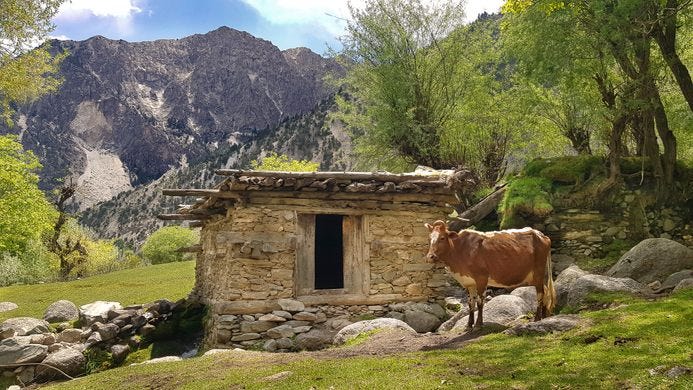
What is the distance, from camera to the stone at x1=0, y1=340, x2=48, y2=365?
1260 centimetres

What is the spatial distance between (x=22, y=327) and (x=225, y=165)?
346 feet

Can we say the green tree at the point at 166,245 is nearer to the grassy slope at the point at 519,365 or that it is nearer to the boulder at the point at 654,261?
the grassy slope at the point at 519,365

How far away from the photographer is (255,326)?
13109mm

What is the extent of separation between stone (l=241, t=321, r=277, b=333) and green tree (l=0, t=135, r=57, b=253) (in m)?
22.6

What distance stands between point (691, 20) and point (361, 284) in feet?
34.4

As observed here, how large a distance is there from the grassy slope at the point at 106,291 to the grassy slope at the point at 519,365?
13.6 metres

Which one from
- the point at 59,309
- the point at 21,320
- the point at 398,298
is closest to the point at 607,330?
the point at 398,298

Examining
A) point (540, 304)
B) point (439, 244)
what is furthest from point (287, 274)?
point (540, 304)

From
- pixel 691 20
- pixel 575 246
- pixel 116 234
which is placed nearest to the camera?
pixel 691 20

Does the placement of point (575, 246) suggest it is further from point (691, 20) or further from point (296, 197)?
point (296, 197)

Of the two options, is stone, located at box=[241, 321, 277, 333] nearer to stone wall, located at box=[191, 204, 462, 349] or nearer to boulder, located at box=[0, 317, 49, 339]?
stone wall, located at box=[191, 204, 462, 349]

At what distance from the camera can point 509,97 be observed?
896 inches

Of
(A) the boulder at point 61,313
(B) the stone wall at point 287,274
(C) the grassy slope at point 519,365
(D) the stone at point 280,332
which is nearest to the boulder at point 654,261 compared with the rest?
(C) the grassy slope at point 519,365

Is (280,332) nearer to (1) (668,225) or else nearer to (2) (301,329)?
(2) (301,329)
